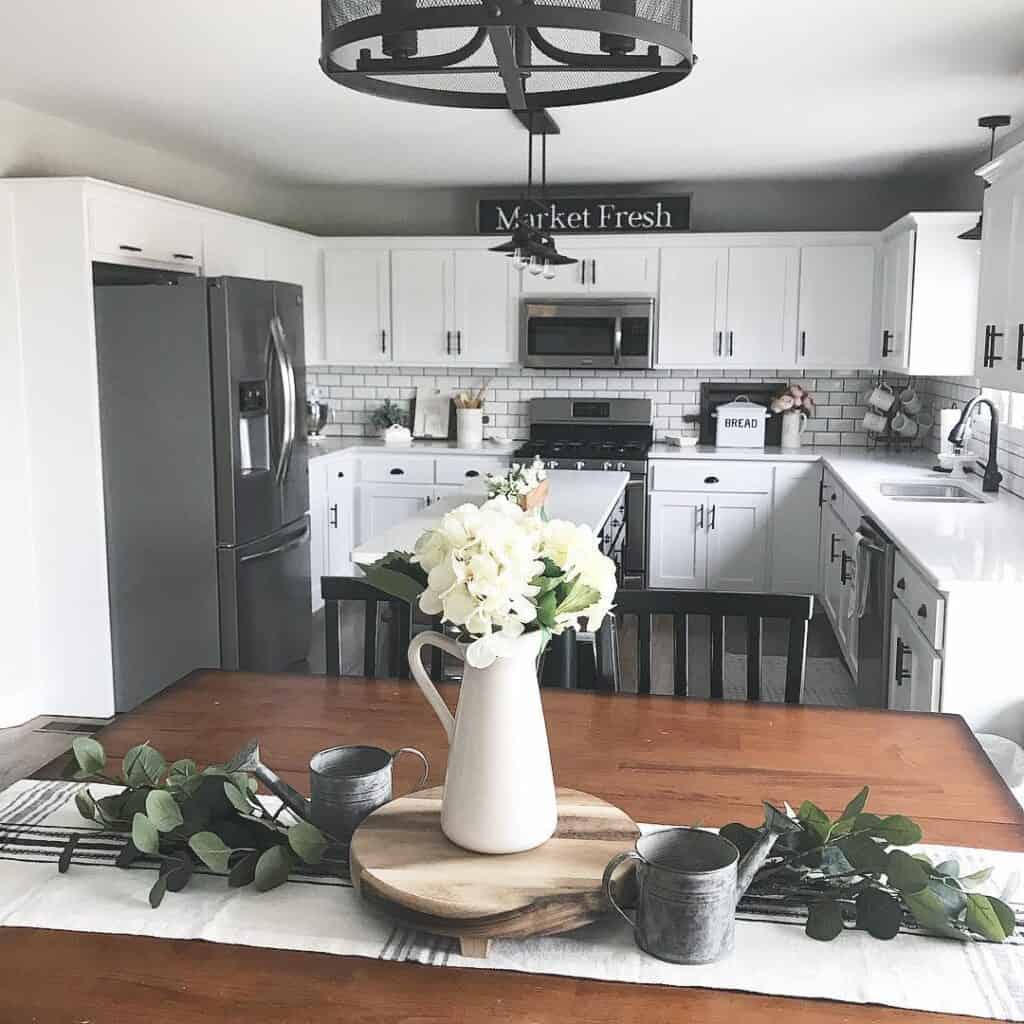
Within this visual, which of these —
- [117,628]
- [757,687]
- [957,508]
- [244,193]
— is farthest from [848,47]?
[244,193]

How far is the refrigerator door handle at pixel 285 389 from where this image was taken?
470 cm

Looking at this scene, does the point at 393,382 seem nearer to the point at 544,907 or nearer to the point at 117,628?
the point at 117,628

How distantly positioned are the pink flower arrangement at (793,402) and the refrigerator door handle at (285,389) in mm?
3066

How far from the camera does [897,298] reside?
5.60 metres

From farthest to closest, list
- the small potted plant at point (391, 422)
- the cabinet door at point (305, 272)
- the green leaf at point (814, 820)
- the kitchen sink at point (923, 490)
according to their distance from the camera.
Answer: the small potted plant at point (391, 422) < the cabinet door at point (305, 272) < the kitchen sink at point (923, 490) < the green leaf at point (814, 820)

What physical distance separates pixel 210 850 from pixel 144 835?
91mm

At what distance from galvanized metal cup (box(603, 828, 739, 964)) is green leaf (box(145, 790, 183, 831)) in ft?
1.92

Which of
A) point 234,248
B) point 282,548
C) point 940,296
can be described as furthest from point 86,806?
point 940,296

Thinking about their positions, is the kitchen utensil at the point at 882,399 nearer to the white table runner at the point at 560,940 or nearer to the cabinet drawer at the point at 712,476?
the cabinet drawer at the point at 712,476

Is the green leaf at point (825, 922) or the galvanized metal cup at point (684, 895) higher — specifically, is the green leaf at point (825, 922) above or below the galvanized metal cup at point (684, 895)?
below

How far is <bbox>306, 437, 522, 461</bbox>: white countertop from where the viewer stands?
6509mm

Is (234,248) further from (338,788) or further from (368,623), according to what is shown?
(338,788)

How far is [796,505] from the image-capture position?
6277mm

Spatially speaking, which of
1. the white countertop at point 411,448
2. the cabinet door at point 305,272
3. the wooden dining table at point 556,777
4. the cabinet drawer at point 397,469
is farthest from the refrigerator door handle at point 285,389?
the wooden dining table at point 556,777
